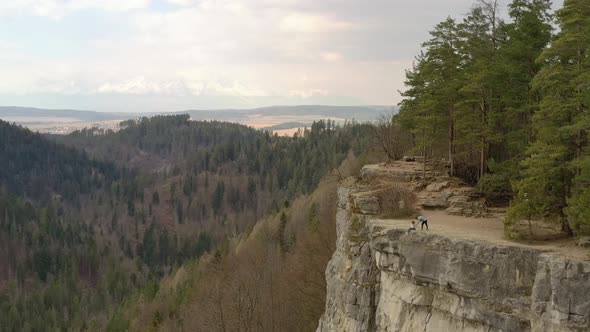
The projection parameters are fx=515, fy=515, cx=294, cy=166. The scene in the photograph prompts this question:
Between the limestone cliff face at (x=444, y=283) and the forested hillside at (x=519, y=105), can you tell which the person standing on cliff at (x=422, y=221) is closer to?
the limestone cliff face at (x=444, y=283)

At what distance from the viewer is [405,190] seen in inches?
1033

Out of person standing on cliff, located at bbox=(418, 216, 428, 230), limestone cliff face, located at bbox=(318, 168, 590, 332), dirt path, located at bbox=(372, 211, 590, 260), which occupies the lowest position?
limestone cliff face, located at bbox=(318, 168, 590, 332)

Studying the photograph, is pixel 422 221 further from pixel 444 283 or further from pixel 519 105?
pixel 519 105

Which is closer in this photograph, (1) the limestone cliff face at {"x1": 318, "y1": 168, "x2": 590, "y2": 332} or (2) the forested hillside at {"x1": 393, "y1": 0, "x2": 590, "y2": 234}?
(1) the limestone cliff face at {"x1": 318, "y1": 168, "x2": 590, "y2": 332}

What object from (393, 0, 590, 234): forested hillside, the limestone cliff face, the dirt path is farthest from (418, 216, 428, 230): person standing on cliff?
(393, 0, 590, 234): forested hillside

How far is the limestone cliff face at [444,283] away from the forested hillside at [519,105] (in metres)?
2.18

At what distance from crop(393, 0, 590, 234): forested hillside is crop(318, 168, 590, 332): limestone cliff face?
2176 millimetres

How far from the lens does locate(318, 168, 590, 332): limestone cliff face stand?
1391 cm

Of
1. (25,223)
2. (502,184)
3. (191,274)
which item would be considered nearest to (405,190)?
(502,184)

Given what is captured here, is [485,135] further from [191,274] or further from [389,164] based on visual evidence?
[191,274]

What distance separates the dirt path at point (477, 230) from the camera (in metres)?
15.9

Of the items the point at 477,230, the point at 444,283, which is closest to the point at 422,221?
the point at 477,230

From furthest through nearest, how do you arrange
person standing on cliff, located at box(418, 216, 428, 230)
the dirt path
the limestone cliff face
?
person standing on cliff, located at box(418, 216, 428, 230) < the dirt path < the limestone cliff face

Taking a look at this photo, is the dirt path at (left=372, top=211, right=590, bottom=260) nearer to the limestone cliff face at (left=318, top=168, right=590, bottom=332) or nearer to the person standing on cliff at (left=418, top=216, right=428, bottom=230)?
the person standing on cliff at (left=418, top=216, right=428, bottom=230)
